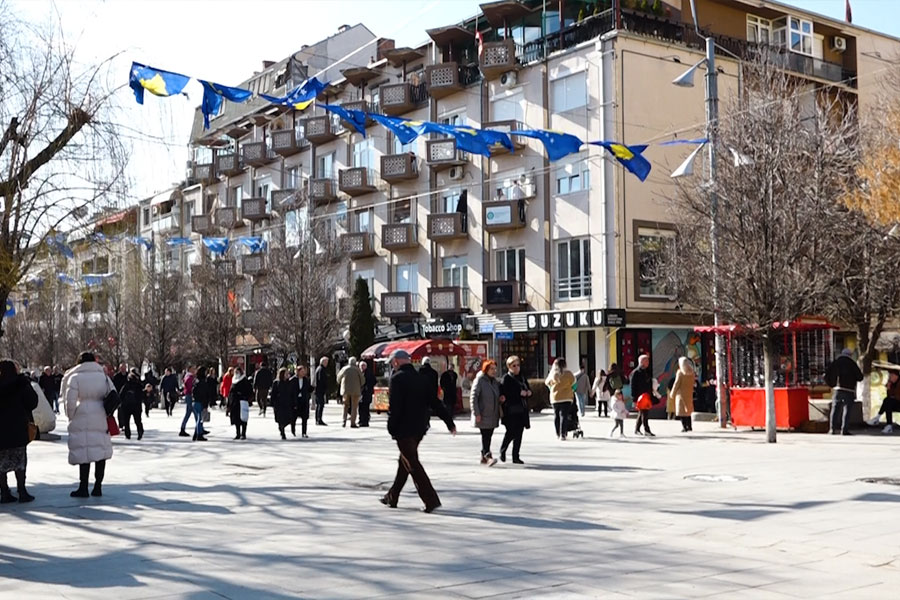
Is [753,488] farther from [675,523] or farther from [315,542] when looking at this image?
[315,542]

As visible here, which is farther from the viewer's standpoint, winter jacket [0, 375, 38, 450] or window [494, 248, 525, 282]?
window [494, 248, 525, 282]

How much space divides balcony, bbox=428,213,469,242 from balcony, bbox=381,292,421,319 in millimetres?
3450

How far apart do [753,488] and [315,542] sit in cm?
606

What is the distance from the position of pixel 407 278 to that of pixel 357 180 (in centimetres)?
534

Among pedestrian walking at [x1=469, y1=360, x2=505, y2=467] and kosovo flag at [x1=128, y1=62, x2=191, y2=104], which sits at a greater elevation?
kosovo flag at [x1=128, y1=62, x2=191, y2=104]

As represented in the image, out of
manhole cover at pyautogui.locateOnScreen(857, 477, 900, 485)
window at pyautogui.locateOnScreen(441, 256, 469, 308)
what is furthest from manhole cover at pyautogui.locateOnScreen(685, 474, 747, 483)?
window at pyautogui.locateOnScreen(441, 256, 469, 308)

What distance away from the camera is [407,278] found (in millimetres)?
47938

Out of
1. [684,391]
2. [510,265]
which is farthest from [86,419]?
[510,265]

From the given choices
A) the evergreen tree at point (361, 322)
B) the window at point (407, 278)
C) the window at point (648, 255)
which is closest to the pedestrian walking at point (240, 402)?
the window at point (648, 255)

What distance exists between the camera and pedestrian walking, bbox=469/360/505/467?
1543cm

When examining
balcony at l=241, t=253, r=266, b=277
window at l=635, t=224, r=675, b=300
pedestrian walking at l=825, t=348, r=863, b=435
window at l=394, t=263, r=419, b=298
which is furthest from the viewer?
balcony at l=241, t=253, r=266, b=277

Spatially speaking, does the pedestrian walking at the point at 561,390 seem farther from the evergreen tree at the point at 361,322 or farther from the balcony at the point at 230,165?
the balcony at the point at 230,165

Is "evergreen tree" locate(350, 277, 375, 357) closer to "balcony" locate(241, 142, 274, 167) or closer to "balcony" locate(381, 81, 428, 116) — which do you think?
"balcony" locate(381, 81, 428, 116)

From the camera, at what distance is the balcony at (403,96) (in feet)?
153
